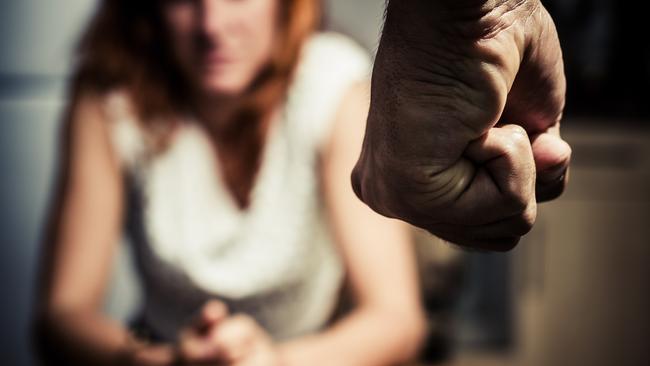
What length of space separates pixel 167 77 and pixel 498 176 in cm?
60

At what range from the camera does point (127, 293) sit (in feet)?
3.95

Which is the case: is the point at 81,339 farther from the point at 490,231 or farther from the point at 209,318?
the point at 490,231

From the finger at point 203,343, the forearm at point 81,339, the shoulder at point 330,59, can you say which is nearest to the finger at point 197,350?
the finger at point 203,343

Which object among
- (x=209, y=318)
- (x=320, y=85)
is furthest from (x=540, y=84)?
(x=320, y=85)

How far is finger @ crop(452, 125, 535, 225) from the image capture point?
20 centimetres

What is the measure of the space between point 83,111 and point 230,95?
179 millimetres

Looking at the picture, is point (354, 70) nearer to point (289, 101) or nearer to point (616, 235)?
point (289, 101)

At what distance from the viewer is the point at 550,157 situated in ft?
0.79

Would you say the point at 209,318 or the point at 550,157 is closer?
the point at 550,157

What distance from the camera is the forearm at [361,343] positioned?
62cm

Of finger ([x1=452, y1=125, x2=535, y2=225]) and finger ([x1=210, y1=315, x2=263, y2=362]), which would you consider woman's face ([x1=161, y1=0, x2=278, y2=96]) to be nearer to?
finger ([x1=210, y1=315, x2=263, y2=362])

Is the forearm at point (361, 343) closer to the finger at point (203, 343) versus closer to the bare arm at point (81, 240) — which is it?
the finger at point (203, 343)

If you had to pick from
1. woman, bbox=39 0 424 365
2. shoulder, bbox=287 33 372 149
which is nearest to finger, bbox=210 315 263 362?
Result: woman, bbox=39 0 424 365

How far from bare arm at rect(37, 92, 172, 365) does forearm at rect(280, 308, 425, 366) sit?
0.19m
